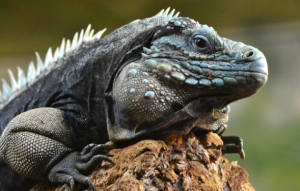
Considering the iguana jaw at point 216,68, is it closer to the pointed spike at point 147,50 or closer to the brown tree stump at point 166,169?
the pointed spike at point 147,50

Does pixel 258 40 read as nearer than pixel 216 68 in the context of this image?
No

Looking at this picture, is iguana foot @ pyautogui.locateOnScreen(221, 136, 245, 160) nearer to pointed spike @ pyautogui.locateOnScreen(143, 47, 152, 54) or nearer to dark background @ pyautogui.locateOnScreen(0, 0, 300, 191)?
pointed spike @ pyautogui.locateOnScreen(143, 47, 152, 54)

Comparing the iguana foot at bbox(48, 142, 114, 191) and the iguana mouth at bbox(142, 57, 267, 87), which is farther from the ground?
the iguana mouth at bbox(142, 57, 267, 87)

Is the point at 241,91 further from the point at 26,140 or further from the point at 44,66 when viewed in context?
the point at 44,66

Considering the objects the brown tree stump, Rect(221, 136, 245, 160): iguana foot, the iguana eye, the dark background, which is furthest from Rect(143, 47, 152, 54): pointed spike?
the dark background

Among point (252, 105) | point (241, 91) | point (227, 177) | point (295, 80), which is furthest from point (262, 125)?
point (241, 91)

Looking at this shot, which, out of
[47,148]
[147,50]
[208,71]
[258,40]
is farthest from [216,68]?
[258,40]

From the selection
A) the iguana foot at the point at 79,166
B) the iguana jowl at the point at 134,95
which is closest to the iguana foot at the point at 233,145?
the iguana jowl at the point at 134,95

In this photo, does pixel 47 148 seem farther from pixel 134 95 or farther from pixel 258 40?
pixel 258 40
